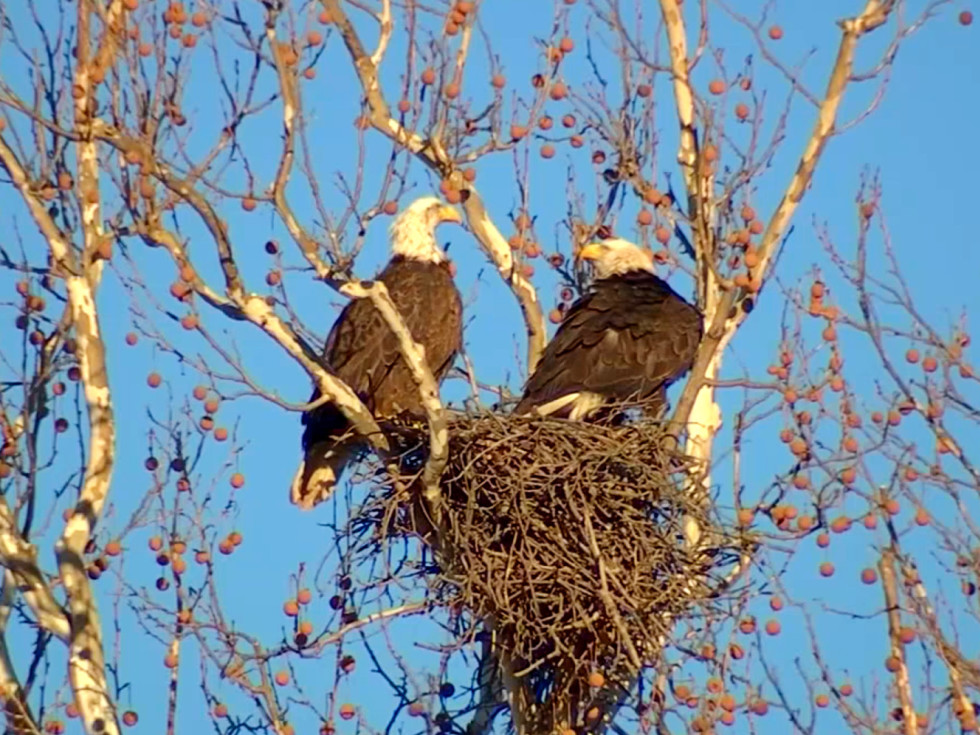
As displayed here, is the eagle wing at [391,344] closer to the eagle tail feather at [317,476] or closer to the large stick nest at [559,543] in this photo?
the eagle tail feather at [317,476]

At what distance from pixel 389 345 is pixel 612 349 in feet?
3.30

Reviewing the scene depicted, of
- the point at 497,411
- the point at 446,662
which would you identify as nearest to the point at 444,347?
the point at 497,411

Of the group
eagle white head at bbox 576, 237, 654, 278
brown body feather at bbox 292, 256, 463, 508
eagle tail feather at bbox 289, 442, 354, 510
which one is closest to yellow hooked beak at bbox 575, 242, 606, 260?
eagle white head at bbox 576, 237, 654, 278

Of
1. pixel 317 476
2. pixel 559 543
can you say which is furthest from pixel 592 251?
pixel 559 543

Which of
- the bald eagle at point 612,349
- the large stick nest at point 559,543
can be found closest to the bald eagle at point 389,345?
the bald eagle at point 612,349

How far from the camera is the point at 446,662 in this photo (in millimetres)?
7898

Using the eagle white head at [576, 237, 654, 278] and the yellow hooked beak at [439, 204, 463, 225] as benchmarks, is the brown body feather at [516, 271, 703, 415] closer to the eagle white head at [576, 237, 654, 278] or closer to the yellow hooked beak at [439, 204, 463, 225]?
the eagle white head at [576, 237, 654, 278]

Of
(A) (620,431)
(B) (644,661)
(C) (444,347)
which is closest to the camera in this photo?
Answer: (B) (644,661)

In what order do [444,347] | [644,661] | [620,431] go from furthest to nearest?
[444,347] < [620,431] < [644,661]

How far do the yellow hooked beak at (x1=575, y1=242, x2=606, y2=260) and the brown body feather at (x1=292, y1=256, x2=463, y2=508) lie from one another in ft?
2.20

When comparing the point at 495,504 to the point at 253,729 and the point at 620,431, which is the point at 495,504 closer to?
the point at 620,431

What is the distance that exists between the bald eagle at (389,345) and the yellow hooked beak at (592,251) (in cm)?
67

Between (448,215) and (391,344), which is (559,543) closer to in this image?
(391,344)

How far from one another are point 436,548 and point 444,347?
1.81 meters
